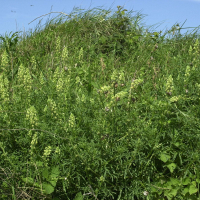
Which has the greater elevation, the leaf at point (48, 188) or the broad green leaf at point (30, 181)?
the broad green leaf at point (30, 181)

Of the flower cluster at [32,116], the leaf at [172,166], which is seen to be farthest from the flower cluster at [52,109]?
the leaf at [172,166]

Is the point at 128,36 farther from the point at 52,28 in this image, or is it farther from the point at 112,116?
the point at 112,116

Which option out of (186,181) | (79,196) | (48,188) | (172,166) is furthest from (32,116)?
(186,181)

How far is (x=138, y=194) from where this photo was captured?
8.18ft

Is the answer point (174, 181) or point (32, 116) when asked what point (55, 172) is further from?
point (174, 181)

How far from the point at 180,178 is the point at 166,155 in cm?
29

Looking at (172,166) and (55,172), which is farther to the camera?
(172,166)

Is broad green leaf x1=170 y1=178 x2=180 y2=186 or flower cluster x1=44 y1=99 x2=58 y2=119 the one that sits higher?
flower cluster x1=44 y1=99 x2=58 y2=119

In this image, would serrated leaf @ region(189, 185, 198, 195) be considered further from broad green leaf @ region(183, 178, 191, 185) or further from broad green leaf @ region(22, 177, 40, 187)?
broad green leaf @ region(22, 177, 40, 187)

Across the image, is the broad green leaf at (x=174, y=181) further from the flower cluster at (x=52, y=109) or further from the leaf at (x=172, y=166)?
the flower cluster at (x=52, y=109)

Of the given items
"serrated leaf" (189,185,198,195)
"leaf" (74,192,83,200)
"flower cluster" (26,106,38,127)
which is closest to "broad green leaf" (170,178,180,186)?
"serrated leaf" (189,185,198,195)

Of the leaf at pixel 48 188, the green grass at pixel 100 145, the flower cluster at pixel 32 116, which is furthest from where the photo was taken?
the flower cluster at pixel 32 116

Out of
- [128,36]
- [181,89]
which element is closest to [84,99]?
[181,89]

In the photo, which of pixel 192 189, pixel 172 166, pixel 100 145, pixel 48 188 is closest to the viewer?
pixel 48 188
